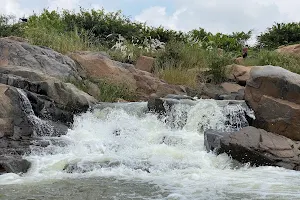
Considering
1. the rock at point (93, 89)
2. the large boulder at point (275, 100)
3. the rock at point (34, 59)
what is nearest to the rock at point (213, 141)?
the large boulder at point (275, 100)

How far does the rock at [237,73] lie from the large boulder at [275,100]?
5.44 m

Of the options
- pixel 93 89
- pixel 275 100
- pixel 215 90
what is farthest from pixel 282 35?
pixel 275 100

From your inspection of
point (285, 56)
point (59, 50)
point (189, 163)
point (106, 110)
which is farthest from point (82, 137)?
point (285, 56)

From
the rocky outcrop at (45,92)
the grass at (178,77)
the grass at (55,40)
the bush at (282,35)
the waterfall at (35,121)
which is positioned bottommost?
the waterfall at (35,121)

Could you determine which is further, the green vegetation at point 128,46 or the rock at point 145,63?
the rock at point 145,63

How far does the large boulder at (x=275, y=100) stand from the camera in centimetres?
861

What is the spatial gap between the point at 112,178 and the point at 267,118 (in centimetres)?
373

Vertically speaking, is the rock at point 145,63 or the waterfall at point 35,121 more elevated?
the rock at point 145,63

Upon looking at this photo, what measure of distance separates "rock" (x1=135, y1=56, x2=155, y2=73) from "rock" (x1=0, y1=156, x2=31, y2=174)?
28.9 feet

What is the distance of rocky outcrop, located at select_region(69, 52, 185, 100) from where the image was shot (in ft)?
43.5

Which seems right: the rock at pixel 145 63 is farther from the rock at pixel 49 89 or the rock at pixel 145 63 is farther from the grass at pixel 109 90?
the rock at pixel 49 89

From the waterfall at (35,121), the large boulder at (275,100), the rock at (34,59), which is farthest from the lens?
the rock at (34,59)

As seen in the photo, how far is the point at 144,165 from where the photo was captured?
23.5 feet

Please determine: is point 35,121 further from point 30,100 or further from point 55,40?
point 55,40
